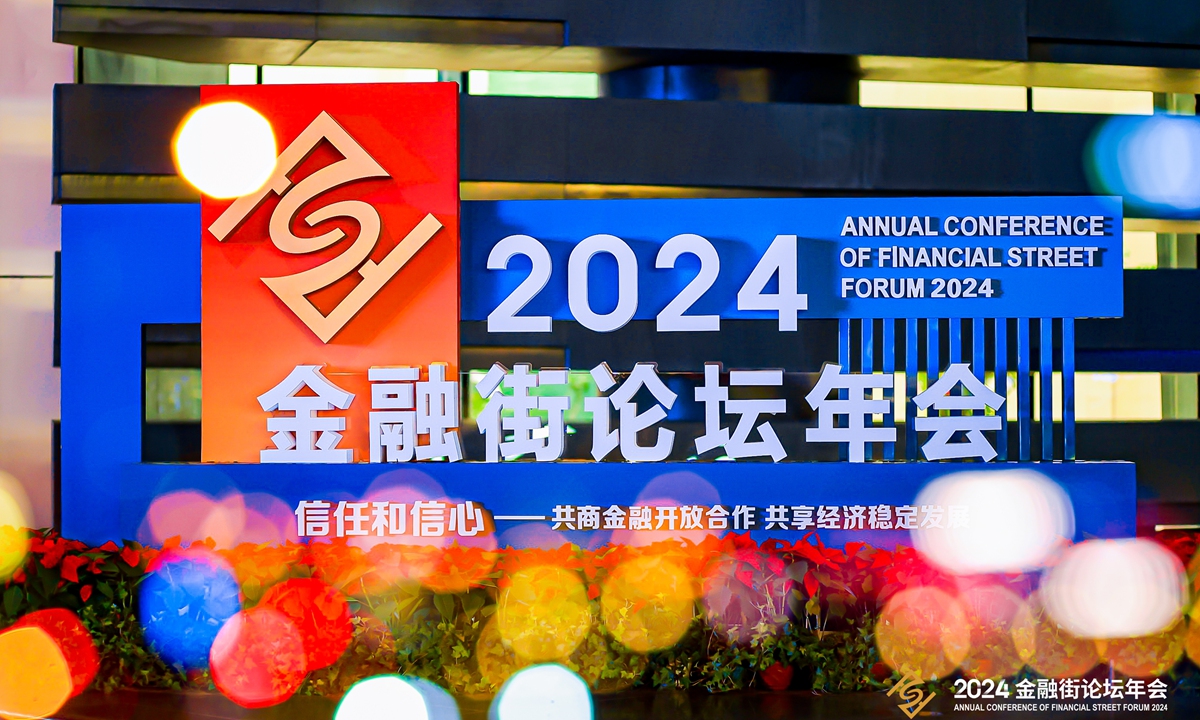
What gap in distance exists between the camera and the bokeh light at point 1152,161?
7.87 m

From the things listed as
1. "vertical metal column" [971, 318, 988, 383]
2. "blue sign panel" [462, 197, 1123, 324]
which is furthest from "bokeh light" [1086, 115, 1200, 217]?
"vertical metal column" [971, 318, 988, 383]

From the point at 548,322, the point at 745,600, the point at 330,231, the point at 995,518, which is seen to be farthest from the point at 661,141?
the point at 745,600

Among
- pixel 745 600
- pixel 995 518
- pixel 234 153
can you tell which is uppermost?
pixel 234 153

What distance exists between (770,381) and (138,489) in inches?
125

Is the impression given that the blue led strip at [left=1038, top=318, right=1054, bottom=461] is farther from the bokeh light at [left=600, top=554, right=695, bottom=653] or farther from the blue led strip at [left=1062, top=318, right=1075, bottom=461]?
the bokeh light at [left=600, top=554, right=695, bottom=653]

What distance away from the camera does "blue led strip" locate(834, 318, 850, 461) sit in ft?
16.8

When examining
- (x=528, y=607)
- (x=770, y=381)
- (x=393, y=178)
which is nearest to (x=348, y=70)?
(x=393, y=178)

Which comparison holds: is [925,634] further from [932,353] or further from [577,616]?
[932,353]

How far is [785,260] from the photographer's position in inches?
204

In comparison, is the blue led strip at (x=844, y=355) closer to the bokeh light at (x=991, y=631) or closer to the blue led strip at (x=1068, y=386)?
the blue led strip at (x=1068, y=386)

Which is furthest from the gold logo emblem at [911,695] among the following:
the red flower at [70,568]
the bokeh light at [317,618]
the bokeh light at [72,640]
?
the red flower at [70,568]

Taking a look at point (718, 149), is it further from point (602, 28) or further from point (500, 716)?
point (500, 716)

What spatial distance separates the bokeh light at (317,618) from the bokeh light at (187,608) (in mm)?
260

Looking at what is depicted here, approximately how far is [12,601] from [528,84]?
7.40m
